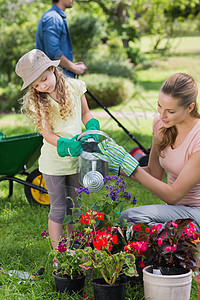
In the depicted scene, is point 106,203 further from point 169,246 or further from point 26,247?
point 26,247

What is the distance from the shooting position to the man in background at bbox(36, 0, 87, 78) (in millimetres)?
3547

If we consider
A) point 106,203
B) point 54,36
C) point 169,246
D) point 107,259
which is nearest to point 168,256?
point 169,246

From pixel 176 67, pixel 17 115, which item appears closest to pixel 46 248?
pixel 17 115

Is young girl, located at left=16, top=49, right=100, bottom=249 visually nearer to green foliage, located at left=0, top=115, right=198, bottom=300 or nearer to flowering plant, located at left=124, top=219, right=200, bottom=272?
green foliage, located at left=0, top=115, right=198, bottom=300

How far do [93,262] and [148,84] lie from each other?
8.65 m

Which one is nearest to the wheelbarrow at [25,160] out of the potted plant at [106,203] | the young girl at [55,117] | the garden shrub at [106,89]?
the young girl at [55,117]

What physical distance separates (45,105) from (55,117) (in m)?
0.11

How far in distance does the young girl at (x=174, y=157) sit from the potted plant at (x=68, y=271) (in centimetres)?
36

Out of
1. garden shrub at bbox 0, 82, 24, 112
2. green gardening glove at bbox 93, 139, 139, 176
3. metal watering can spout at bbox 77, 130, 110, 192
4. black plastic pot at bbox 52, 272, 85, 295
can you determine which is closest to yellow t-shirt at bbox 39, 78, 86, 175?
metal watering can spout at bbox 77, 130, 110, 192

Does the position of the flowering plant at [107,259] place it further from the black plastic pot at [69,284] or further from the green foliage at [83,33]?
the green foliage at [83,33]

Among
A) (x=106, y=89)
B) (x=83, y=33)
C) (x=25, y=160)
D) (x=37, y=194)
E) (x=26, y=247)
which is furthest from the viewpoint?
(x=83, y=33)

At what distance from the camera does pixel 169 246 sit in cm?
185

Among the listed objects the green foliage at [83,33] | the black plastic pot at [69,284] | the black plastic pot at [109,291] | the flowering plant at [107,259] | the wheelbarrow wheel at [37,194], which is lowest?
the green foliage at [83,33]

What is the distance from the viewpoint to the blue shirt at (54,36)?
3.58 m
